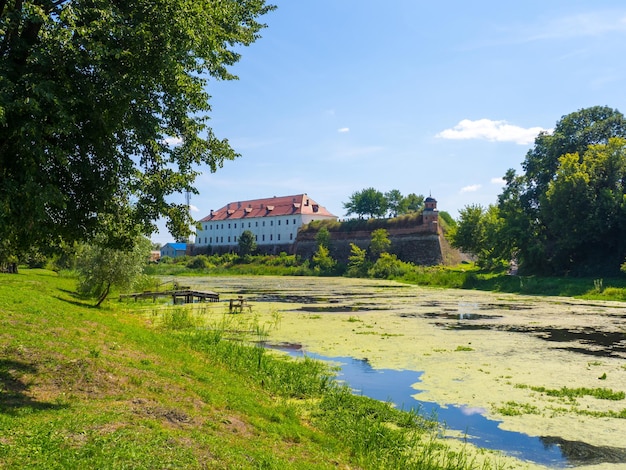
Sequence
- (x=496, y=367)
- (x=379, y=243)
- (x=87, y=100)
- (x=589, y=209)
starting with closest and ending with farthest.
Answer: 1. (x=87, y=100)
2. (x=496, y=367)
3. (x=589, y=209)
4. (x=379, y=243)

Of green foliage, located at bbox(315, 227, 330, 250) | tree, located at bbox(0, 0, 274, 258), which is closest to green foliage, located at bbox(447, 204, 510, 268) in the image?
green foliage, located at bbox(315, 227, 330, 250)

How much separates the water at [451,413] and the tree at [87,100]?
6508mm

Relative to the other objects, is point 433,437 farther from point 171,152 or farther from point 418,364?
point 171,152

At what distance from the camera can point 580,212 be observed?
48219mm

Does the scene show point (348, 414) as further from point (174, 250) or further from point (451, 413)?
point (174, 250)

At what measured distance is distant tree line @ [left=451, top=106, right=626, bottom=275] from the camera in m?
47.2

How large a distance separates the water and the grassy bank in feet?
2.40

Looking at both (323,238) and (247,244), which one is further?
(247,244)

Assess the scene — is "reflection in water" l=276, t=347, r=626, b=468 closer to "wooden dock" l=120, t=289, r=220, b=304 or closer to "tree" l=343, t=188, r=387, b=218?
"wooden dock" l=120, t=289, r=220, b=304

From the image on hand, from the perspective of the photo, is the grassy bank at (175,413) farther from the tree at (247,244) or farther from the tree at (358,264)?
the tree at (247,244)

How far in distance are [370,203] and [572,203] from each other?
60.5 metres

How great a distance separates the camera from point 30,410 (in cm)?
713

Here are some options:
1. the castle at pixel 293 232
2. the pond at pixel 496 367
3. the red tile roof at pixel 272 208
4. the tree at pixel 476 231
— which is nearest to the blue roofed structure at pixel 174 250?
the castle at pixel 293 232

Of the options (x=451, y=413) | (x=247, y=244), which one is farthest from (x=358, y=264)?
(x=451, y=413)
